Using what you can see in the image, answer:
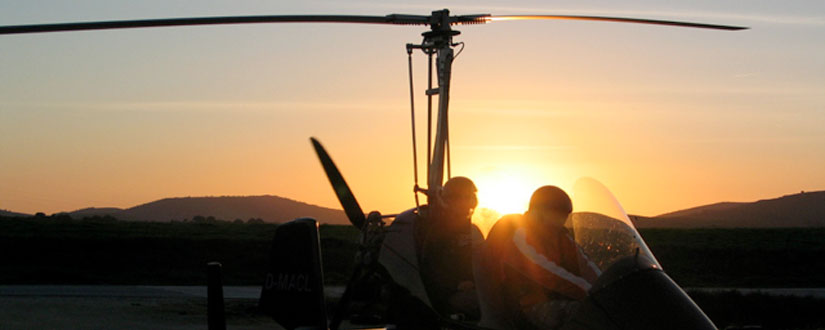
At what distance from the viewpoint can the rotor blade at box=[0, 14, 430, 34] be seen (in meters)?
6.97

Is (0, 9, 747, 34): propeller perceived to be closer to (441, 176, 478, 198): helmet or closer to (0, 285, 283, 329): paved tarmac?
(441, 176, 478, 198): helmet

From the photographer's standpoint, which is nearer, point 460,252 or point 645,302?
point 645,302

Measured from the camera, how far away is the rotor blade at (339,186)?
8438 millimetres

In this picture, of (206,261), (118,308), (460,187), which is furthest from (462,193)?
(206,261)

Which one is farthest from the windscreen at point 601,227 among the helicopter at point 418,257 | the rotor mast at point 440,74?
the rotor mast at point 440,74

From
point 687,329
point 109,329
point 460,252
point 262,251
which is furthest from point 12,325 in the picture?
point 262,251

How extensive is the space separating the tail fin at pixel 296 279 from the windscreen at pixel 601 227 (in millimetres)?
1654

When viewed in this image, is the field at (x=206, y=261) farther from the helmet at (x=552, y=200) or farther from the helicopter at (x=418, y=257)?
the helmet at (x=552, y=200)

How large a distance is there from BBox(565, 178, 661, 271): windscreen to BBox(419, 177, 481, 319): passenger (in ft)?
4.37

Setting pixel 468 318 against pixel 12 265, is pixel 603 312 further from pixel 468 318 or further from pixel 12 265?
pixel 12 265

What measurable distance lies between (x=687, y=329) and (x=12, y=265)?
27.5 metres

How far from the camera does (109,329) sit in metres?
13.9

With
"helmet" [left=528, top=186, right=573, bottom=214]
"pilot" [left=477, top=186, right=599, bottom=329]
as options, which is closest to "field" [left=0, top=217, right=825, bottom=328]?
"pilot" [left=477, top=186, right=599, bottom=329]

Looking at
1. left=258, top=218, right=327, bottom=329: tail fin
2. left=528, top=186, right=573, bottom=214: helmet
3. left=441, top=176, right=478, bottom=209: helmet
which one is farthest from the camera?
left=441, top=176, right=478, bottom=209: helmet
